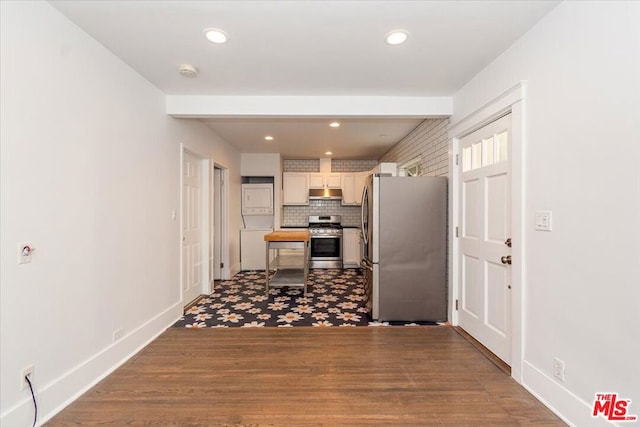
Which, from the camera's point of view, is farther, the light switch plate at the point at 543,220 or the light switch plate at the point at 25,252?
the light switch plate at the point at 543,220

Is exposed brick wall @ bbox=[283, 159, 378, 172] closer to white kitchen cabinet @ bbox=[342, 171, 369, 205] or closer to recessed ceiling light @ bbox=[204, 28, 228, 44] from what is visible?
white kitchen cabinet @ bbox=[342, 171, 369, 205]

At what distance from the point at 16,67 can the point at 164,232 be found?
5.84 feet

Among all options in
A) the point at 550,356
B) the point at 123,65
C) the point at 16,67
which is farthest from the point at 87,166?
the point at 550,356

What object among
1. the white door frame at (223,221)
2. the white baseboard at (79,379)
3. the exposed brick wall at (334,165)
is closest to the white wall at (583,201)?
the white baseboard at (79,379)

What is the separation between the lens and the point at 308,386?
202 centimetres

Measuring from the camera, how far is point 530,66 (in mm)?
1966

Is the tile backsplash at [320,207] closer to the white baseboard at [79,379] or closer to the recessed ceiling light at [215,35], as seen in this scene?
the white baseboard at [79,379]

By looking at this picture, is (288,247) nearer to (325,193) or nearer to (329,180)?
(325,193)

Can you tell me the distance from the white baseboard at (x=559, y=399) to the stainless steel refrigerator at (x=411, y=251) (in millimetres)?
1226

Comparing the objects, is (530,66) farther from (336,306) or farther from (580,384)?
(336,306)

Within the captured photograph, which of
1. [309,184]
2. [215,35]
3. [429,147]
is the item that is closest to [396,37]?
[215,35]

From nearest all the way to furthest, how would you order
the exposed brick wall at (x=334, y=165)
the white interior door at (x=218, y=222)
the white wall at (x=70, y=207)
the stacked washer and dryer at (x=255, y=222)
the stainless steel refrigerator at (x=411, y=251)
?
the white wall at (x=70, y=207) < the stainless steel refrigerator at (x=411, y=251) < the white interior door at (x=218, y=222) < the stacked washer and dryer at (x=255, y=222) < the exposed brick wall at (x=334, y=165)

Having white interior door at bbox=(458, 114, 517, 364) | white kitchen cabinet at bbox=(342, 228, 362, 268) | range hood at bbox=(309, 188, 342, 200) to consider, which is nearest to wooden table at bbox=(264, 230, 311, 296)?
white kitchen cabinet at bbox=(342, 228, 362, 268)

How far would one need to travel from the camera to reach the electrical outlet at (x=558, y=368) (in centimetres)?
171
